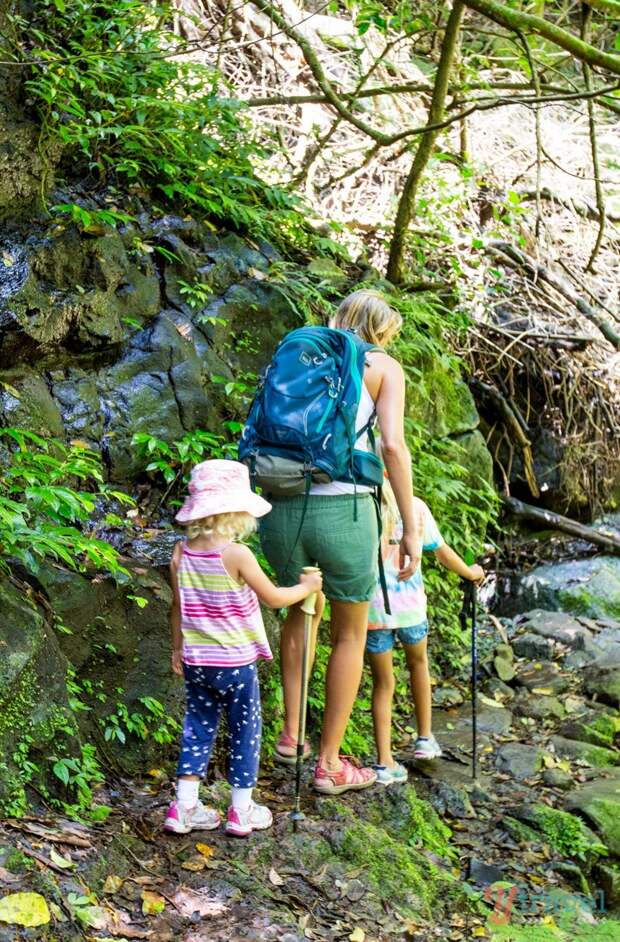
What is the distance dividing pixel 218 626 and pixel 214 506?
49 cm

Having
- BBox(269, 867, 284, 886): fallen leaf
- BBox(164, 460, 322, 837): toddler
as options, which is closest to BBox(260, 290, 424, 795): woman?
BBox(164, 460, 322, 837): toddler

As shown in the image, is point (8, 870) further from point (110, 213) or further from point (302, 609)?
point (110, 213)

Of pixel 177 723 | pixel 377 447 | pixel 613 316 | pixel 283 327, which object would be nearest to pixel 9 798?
pixel 177 723

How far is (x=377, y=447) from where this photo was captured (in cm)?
425

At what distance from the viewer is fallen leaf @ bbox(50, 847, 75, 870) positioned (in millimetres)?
3062

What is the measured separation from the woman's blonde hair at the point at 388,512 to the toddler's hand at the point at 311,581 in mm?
940

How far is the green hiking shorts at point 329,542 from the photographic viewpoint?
13.1 ft

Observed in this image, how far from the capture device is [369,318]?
14.0 ft

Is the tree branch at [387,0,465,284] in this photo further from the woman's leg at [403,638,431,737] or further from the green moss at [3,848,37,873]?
the green moss at [3,848,37,873]

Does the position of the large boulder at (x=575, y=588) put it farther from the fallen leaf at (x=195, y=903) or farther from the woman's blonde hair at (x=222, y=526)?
the fallen leaf at (x=195, y=903)

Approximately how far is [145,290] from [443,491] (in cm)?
283

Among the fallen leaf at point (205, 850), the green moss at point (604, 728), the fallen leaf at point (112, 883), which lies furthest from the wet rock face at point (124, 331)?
the green moss at point (604, 728)

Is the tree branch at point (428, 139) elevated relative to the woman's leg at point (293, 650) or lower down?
elevated

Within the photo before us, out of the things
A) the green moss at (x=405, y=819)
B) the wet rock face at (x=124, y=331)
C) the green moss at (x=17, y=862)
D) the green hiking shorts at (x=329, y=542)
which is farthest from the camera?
the wet rock face at (x=124, y=331)
